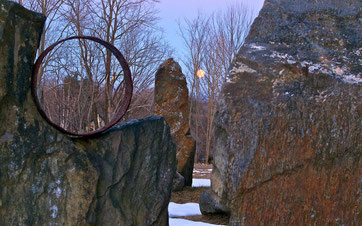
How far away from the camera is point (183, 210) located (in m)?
5.19

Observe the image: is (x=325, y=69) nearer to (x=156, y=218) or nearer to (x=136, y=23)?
(x=156, y=218)

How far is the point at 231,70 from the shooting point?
2992 mm

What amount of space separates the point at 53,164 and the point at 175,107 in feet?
15.5

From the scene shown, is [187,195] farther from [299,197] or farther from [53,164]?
[53,164]

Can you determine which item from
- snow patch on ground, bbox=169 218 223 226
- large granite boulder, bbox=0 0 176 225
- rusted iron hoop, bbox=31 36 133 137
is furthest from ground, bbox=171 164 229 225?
rusted iron hoop, bbox=31 36 133 137

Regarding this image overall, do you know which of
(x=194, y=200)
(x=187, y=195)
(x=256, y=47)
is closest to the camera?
(x=256, y=47)

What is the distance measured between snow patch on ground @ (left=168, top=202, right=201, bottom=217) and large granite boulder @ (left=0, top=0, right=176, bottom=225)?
2.18 m

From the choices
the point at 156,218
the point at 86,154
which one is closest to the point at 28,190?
the point at 86,154

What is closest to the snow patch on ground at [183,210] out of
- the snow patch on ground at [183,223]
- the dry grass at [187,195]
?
the dry grass at [187,195]

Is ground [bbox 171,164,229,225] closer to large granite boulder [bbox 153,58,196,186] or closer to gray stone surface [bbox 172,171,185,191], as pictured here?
gray stone surface [bbox 172,171,185,191]

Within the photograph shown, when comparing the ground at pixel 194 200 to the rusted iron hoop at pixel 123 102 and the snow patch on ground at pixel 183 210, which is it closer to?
the snow patch on ground at pixel 183 210

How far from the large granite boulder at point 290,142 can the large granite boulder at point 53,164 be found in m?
0.60

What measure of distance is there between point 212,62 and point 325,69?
13136 mm

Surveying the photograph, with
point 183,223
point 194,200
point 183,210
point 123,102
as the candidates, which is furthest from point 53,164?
point 194,200
